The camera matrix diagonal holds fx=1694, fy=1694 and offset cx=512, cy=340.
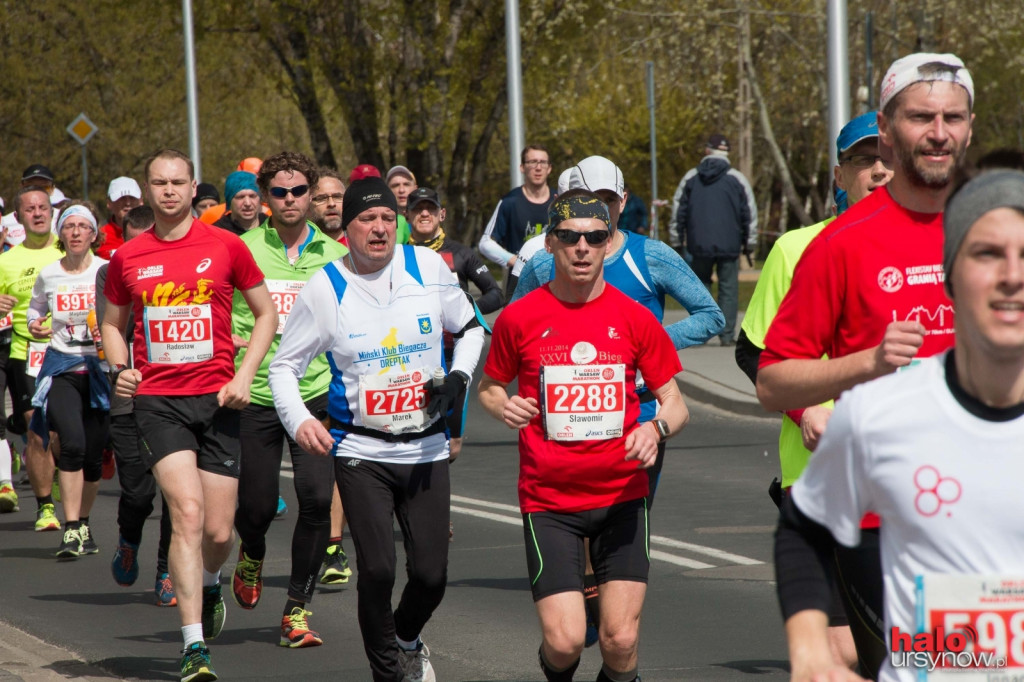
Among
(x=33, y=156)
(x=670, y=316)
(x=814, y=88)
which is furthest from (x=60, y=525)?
(x=33, y=156)

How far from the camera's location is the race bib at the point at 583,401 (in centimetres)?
560

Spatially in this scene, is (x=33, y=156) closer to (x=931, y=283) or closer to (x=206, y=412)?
(x=206, y=412)

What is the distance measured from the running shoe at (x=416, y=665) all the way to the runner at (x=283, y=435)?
3.69ft

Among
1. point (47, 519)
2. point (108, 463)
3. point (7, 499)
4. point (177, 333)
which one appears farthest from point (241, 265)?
point (7, 499)

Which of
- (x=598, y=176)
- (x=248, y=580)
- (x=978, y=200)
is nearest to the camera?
(x=978, y=200)

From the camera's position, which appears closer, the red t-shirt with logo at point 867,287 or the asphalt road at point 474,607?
the red t-shirt with logo at point 867,287

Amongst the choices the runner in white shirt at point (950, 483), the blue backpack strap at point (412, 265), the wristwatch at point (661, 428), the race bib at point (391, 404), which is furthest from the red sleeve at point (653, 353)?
the runner in white shirt at point (950, 483)

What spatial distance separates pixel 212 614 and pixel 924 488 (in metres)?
A: 5.01

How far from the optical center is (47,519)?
11023 millimetres

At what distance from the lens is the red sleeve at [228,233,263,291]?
730 cm

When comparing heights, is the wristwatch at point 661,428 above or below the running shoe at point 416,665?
above

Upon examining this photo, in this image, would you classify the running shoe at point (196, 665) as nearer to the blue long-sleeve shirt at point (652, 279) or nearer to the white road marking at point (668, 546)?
the blue long-sleeve shirt at point (652, 279)

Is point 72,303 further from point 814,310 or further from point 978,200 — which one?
point 978,200

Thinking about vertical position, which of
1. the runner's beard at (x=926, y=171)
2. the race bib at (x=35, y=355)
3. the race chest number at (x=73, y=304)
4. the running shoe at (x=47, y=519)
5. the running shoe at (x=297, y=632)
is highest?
the runner's beard at (x=926, y=171)
